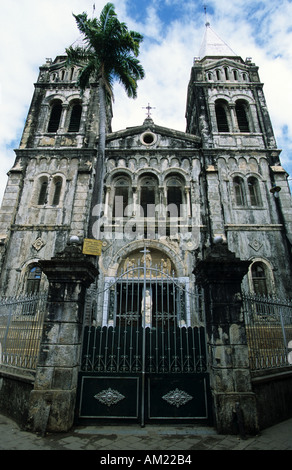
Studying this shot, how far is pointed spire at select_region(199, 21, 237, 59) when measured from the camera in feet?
68.8

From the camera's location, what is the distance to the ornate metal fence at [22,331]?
625 centimetres

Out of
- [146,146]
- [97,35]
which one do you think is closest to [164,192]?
[146,146]

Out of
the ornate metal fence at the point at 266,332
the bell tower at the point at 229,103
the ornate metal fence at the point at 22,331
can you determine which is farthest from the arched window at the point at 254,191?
the ornate metal fence at the point at 22,331

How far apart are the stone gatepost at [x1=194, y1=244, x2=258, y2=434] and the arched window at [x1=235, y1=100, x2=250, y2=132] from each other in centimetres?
1417

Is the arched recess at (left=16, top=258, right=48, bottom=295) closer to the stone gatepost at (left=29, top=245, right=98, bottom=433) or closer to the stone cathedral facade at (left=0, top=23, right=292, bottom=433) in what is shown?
the stone cathedral facade at (left=0, top=23, right=292, bottom=433)

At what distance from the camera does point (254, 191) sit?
15547 mm

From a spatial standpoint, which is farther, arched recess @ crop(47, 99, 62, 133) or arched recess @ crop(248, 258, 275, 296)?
arched recess @ crop(47, 99, 62, 133)

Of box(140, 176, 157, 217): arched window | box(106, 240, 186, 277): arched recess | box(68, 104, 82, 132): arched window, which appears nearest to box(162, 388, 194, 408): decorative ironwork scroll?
box(106, 240, 186, 277): arched recess

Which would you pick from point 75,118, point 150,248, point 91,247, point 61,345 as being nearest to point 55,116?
point 75,118

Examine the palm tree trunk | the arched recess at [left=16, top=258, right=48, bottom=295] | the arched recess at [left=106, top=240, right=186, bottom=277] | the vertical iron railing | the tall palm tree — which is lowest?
the vertical iron railing

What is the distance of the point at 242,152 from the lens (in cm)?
1609

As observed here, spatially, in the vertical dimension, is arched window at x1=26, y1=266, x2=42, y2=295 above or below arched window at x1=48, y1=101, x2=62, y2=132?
below
